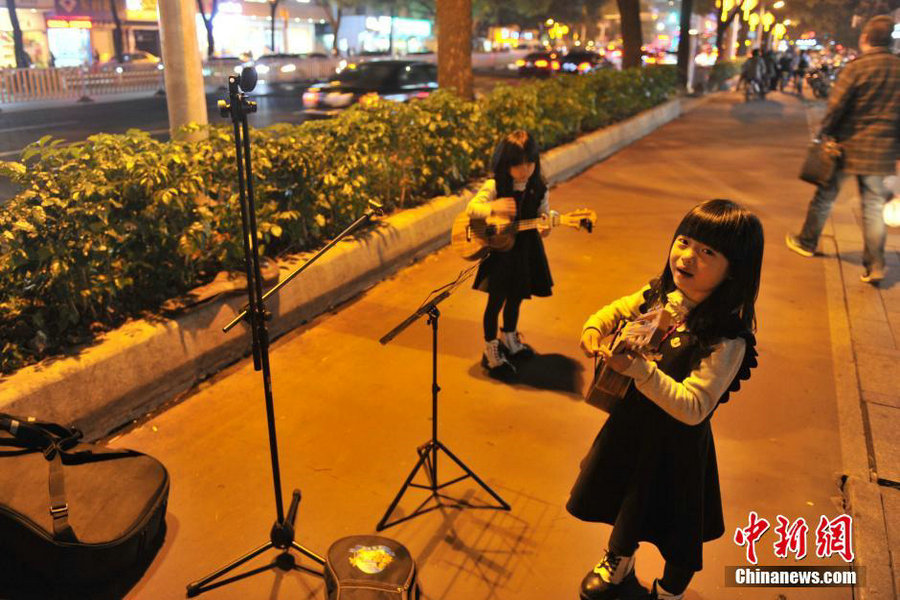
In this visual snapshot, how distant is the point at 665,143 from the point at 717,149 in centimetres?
124

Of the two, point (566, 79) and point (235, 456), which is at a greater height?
point (566, 79)

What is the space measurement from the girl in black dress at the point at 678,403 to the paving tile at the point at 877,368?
257 centimetres

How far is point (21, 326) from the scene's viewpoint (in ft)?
12.6

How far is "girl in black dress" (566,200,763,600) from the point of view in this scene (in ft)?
7.47

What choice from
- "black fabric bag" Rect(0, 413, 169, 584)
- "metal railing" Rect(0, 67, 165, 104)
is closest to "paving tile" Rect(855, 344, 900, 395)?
"black fabric bag" Rect(0, 413, 169, 584)

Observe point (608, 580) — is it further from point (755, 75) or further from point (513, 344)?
point (755, 75)

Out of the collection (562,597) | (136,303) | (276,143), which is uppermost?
(276,143)

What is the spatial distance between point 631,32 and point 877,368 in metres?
16.6

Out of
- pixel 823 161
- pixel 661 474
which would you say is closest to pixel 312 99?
pixel 823 161

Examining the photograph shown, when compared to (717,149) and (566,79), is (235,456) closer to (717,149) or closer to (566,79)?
Answer: (566,79)

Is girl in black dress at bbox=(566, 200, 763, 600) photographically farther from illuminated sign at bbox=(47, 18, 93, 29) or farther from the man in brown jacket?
illuminated sign at bbox=(47, 18, 93, 29)

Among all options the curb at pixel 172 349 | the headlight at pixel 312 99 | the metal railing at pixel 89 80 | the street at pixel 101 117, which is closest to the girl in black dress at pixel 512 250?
the curb at pixel 172 349

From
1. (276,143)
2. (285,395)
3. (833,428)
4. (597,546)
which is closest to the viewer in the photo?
(597,546)

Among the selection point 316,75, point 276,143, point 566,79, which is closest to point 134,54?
point 316,75
